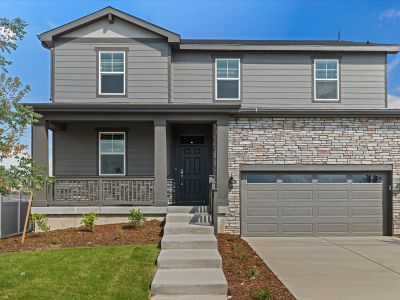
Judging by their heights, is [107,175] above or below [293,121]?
below

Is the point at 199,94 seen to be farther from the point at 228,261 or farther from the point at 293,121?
the point at 228,261

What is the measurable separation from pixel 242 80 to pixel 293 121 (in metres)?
2.71

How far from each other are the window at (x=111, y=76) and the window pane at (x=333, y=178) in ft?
22.8

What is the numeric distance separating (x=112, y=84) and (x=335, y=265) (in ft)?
29.3

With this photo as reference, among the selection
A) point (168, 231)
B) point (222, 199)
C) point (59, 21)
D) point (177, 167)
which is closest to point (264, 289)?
point (168, 231)

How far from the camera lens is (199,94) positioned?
561 inches

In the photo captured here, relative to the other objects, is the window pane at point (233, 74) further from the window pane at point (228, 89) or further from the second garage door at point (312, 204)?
the second garage door at point (312, 204)

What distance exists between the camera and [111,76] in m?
13.7

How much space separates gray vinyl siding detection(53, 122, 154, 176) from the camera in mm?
13742

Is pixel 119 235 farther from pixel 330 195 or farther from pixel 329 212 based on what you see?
pixel 330 195

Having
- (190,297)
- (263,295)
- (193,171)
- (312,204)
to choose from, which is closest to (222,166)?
(193,171)

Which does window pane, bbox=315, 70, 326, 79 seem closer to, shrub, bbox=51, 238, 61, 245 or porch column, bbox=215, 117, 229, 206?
porch column, bbox=215, 117, 229, 206

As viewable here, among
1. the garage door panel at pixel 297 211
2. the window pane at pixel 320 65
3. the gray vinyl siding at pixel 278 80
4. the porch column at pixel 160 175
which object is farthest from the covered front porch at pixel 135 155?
the window pane at pixel 320 65

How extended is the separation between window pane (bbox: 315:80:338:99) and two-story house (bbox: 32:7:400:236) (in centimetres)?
4
